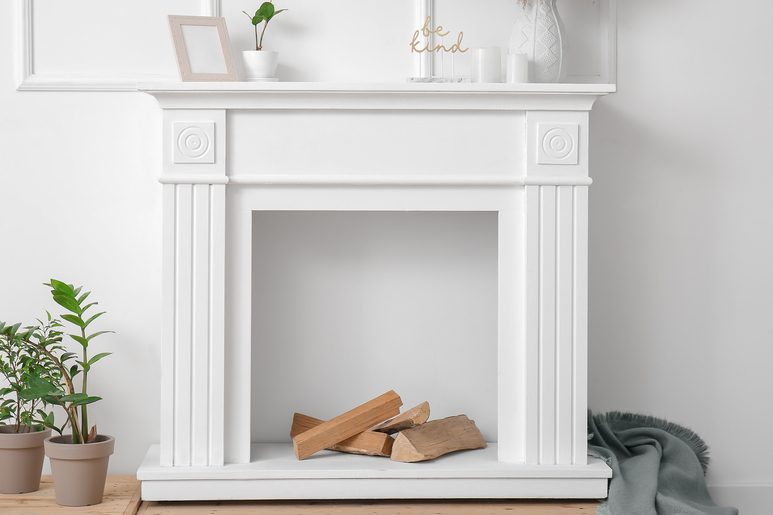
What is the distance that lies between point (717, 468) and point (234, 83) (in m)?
1.99

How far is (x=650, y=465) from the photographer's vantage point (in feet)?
5.91

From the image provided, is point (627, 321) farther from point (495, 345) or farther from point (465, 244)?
point (465, 244)

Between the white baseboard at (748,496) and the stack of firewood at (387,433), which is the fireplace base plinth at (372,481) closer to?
the stack of firewood at (387,433)

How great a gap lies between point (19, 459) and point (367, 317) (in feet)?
3.60

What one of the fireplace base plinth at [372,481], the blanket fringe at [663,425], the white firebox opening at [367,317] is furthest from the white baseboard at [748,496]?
the white firebox opening at [367,317]

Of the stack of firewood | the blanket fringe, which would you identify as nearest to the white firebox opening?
the stack of firewood

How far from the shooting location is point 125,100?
1993 mm

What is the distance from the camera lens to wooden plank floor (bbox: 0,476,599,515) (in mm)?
1691

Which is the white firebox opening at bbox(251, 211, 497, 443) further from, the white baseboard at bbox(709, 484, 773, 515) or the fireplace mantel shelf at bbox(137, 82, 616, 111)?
the white baseboard at bbox(709, 484, 773, 515)

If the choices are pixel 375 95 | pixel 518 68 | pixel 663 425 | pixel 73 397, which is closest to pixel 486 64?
pixel 518 68

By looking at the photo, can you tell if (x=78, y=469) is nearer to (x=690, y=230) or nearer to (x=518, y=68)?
(x=518, y=68)

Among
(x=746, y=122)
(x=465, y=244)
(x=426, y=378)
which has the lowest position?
(x=426, y=378)

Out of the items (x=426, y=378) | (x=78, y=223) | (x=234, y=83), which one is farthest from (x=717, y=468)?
(x=78, y=223)

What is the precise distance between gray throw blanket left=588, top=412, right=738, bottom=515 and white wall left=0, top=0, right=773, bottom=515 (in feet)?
0.28
